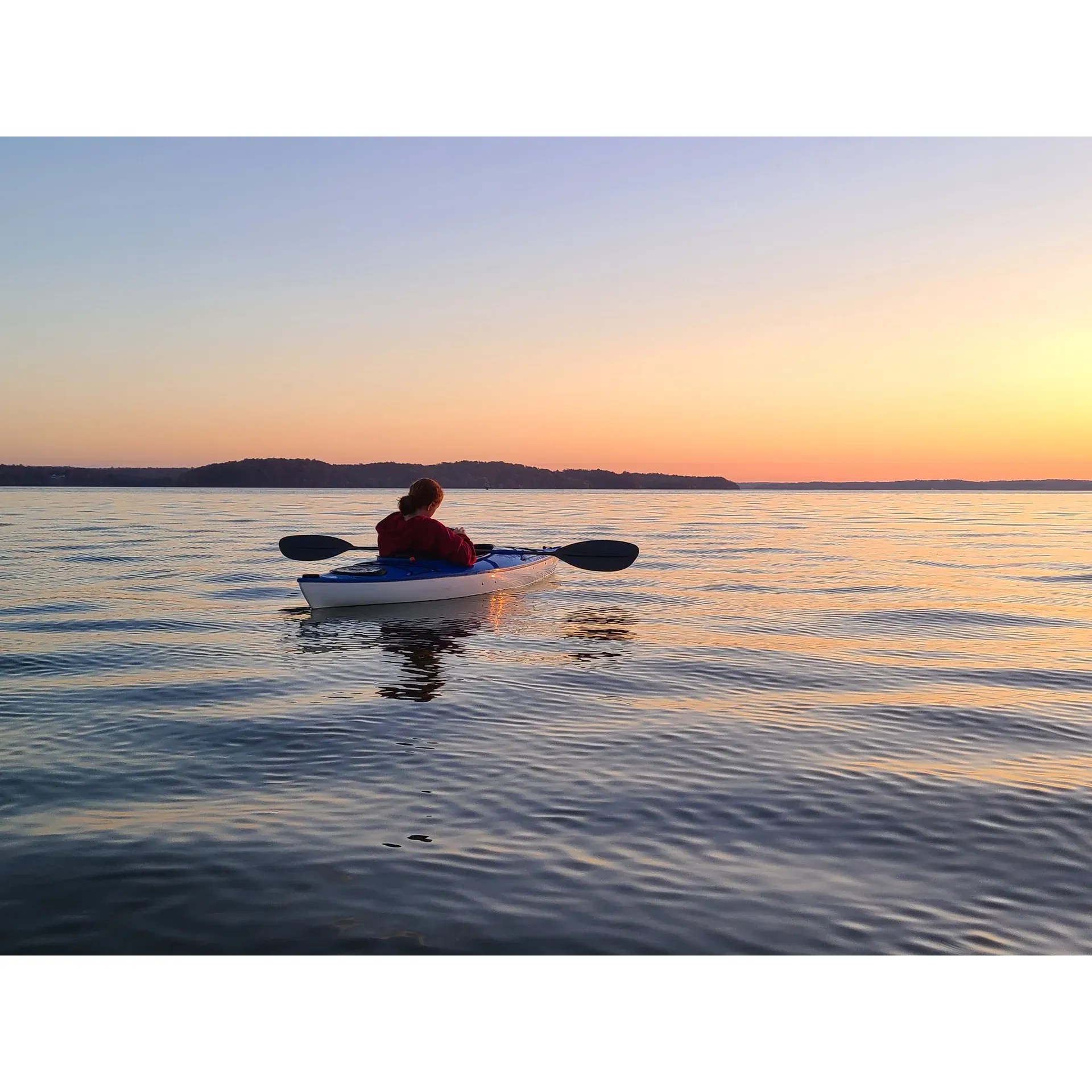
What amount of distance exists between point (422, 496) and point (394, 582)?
1.52 meters

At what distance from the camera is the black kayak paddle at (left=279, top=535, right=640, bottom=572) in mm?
18406

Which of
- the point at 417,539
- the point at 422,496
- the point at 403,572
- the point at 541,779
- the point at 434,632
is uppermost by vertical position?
the point at 422,496

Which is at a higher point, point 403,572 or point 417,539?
point 417,539

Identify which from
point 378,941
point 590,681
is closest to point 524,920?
point 378,941

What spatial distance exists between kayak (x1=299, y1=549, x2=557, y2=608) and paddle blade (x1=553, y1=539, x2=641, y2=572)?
2.90m

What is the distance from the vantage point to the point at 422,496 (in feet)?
48.3

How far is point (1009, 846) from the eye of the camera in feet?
17.4

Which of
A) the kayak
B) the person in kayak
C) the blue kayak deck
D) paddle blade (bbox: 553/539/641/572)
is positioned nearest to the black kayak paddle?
paddle blade (bbox: 553/539/641/572)

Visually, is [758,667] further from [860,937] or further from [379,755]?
[860,937]

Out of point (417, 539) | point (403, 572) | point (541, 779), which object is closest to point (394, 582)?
point (403, 572)

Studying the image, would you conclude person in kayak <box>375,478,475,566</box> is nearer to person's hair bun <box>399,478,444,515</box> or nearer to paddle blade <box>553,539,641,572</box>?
person's hair bun <box>399,478,444,515</box>

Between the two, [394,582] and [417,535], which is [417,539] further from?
[394,582]

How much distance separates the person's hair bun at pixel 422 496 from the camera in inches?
577

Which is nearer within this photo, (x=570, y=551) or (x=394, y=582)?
(x=394, y=582)
